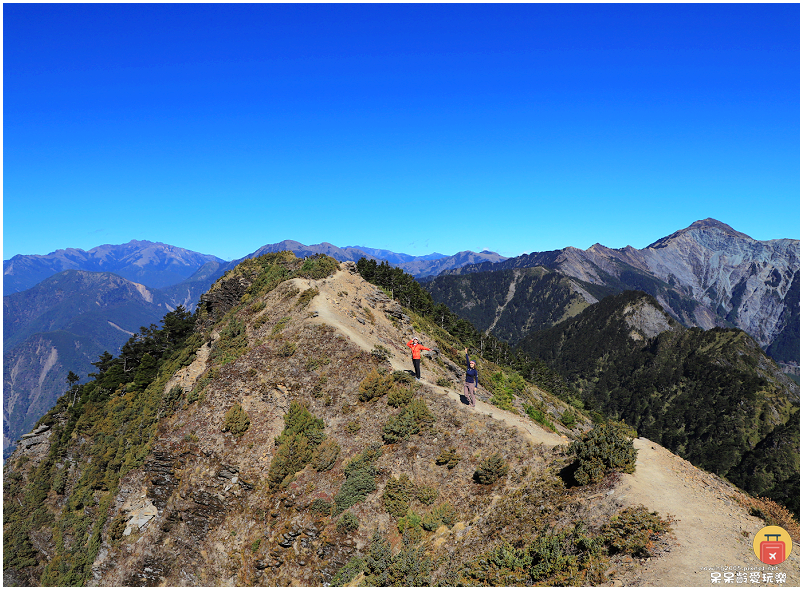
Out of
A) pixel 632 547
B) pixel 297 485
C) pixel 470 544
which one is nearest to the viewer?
pixel 632 547

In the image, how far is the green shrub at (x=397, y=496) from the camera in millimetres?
22109

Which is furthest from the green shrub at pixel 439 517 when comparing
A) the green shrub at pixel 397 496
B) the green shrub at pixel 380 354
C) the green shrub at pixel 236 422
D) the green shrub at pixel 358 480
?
the green shrub at pixel 236 422

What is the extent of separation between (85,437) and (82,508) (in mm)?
14029

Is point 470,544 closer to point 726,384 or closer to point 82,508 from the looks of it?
point 82,508

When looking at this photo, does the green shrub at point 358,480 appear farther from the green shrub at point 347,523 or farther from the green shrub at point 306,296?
the green shrub at point 306,296

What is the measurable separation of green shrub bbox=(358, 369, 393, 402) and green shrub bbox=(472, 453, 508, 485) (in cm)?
917

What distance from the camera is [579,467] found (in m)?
19.0

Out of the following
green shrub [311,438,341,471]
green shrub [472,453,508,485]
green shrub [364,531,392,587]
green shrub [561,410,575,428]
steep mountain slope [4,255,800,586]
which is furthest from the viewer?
green shrub [561,410,575,428]

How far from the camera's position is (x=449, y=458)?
23359mm

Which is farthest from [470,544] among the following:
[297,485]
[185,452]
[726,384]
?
[726,384]

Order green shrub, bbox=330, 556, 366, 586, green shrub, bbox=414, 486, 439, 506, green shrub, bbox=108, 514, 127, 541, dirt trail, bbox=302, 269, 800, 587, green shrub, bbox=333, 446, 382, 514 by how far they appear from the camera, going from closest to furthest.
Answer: dirt trail, bbox=302, 269, 800, 587, green shrub, bbox=330, 556, 366, 586, green shrub, bbox=414, 486, 439, 506, green shrub, bbox=333, 446, 382, 514, green shrub, bbox=108, 514, 127, 541

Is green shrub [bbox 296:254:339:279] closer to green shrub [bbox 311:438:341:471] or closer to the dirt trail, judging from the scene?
green shrub [bbox 311:438:341:471]

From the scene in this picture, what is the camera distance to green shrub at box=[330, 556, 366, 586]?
20859 mm

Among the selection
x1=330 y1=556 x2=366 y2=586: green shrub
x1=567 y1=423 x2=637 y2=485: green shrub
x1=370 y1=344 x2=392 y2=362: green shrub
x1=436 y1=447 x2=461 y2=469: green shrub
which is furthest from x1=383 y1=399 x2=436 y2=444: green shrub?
x1=567 y1=423 x2=637 y2=485: green shrub
